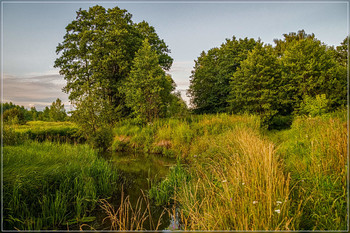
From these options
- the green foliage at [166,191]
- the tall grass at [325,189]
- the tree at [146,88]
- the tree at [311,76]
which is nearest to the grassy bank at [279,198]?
the tall grass at [325,189]

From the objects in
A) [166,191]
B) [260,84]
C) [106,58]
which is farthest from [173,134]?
[106,58]

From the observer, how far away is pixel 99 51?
17.1m

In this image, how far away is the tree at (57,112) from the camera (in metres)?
12.2

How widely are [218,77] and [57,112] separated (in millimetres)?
14755

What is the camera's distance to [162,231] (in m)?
3.53

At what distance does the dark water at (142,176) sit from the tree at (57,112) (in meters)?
6.13

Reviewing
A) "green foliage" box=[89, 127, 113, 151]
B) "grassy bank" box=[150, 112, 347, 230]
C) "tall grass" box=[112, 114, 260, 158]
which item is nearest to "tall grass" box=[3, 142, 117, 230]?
"grassy bank" box=[150, 112, 347, 230]

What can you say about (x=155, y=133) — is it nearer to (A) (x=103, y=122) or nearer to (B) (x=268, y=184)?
(A) (x=103, y=122)

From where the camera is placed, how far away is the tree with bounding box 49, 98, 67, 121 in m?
12.2

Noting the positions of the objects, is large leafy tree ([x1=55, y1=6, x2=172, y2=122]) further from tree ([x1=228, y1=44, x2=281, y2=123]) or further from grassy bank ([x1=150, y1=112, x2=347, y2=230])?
grassy bank ([x1=150, y1=112, x2=347, y2=230])

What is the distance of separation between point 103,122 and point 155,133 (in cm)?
318

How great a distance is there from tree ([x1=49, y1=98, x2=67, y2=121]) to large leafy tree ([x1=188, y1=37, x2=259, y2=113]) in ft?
43.4

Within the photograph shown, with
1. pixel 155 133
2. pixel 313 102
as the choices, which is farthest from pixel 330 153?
pixel 313 102

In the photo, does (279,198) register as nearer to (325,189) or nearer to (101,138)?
(325,189)
